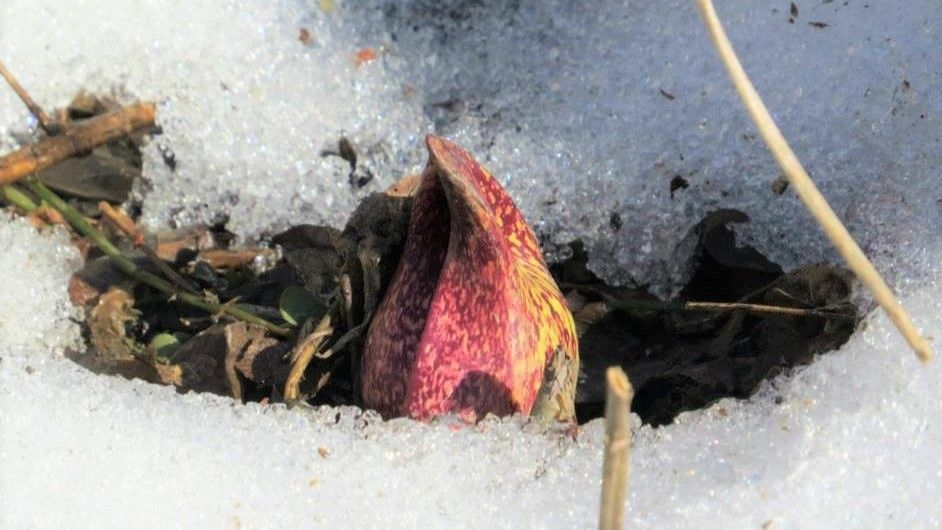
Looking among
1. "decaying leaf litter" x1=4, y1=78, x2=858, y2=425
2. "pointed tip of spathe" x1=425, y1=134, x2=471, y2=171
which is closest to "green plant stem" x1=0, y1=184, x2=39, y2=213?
"decaying leaf litter" x1=4, y1=78, x2=858, y2=425

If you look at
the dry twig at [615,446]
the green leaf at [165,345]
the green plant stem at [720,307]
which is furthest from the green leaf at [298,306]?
the dry twig at [615,446]

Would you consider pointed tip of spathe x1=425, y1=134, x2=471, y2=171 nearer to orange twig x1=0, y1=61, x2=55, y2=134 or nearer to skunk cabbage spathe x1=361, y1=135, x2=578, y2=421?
skunk cabbage spathe x1=361, y1=135, x2=578, y2=421

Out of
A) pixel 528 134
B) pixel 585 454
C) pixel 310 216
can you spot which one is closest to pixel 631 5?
pixel 528 134

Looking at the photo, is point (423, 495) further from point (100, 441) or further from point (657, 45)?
point (657, 45)

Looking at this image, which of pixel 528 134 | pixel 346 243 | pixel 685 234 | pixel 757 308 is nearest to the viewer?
pixel 346 243

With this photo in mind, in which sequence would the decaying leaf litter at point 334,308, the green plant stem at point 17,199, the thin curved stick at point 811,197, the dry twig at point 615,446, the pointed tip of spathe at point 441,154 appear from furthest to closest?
the green plant stem at point 17,199 < the decaying leaf litter at point 334,308 < the pointed tip of spathe at point 441,154 < the thin curved stick at point 811,197 < the dry twig at point 615,446

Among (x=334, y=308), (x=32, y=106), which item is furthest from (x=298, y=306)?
(x=32, y=106)

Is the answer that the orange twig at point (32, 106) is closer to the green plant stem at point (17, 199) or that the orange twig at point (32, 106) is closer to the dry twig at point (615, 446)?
the green plant stem at point (17, 199)
